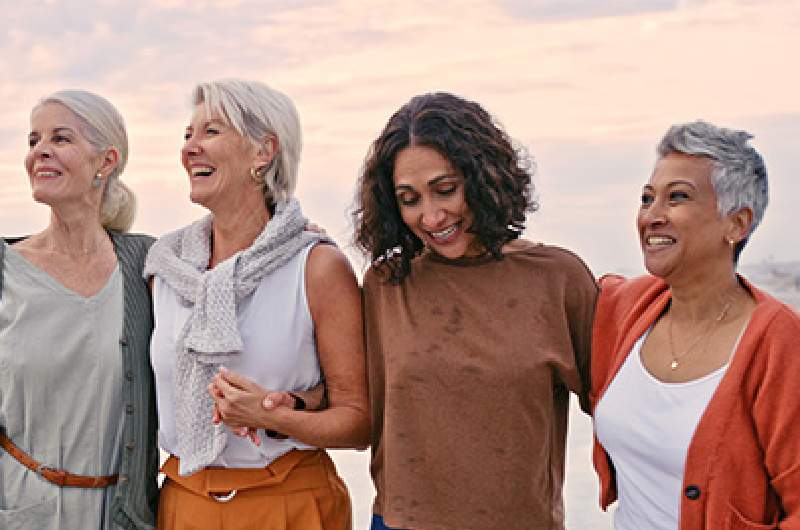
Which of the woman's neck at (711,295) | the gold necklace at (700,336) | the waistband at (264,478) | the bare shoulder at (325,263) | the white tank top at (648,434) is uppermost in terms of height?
the bare shoulder at (325,263)

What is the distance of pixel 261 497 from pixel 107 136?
4.05 ft

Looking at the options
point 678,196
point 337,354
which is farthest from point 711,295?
point 337,354

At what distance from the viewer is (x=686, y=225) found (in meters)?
2.56

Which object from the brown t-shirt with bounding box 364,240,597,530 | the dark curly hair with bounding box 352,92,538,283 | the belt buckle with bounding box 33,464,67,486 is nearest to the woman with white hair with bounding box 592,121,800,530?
the brown t-shirt with bounding box 364,240,597,530

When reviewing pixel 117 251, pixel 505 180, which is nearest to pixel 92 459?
pixel 117 251

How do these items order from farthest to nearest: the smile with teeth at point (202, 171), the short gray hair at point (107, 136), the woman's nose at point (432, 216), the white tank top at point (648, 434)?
the short gray hair at point (107, 136)
the smile with teeth at point (202, 171)
the woman's nose at point (432, 216)
the white tank top at point (648, 434)

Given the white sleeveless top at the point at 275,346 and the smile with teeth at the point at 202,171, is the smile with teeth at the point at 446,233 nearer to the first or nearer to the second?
the white sleeveless top at the point at 275,346

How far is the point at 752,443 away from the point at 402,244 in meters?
1.06

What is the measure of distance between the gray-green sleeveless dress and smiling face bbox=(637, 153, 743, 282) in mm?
1610

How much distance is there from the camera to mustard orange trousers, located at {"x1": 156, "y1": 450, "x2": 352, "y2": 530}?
118 inches

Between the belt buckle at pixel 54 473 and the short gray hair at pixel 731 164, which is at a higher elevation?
the short gray hair at pixel 731 164

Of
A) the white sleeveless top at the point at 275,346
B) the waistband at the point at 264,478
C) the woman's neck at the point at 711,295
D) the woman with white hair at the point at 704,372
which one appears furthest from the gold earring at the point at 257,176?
the woman's neck at the point at 711,295

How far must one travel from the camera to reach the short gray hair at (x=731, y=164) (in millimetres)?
2537

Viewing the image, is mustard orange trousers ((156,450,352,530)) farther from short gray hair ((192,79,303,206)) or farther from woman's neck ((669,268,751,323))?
woman's neck ((669,268,751,323))
